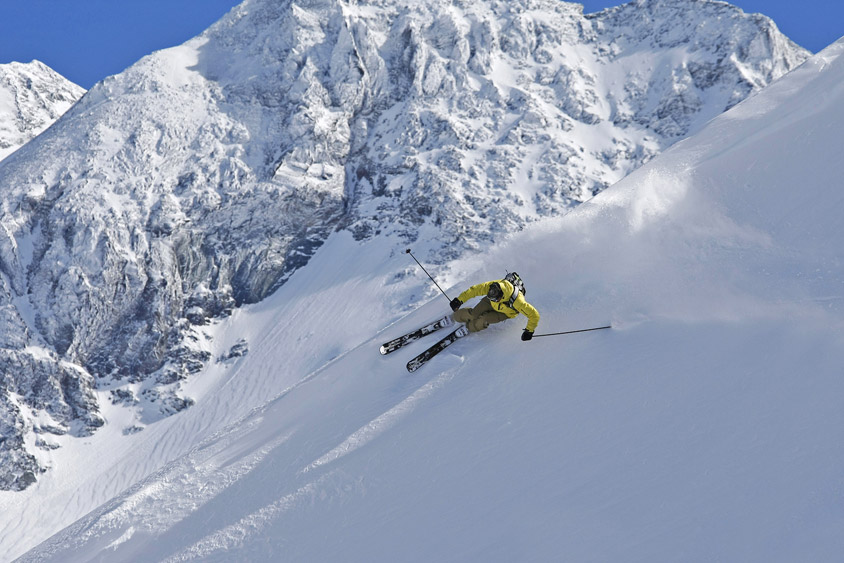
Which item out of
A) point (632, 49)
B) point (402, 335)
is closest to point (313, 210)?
point (632, 49)

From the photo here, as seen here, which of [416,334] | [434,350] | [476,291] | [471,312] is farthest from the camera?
[416,334]

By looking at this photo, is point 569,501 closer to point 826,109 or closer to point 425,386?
point 425,386

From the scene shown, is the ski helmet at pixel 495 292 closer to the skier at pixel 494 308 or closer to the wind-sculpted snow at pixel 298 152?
the skier at pixel 494 308

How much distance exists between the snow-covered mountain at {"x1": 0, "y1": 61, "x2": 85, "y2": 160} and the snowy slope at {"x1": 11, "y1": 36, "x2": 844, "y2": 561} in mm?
137186

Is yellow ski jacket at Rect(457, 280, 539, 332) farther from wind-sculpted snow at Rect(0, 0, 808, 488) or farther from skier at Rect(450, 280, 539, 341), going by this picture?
wind-sculpted snow at Rect(0, 0, 808, 488)

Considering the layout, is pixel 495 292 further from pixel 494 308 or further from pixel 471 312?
pixel 471 312

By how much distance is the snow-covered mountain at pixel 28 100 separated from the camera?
5106 inches

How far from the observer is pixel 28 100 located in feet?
456

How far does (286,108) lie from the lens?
118m

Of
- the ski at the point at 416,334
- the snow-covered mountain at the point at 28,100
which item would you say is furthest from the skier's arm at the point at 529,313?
the snow-covered mountain at the point at 28,100

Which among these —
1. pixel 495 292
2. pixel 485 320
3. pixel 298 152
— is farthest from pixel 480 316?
pixel 298 152

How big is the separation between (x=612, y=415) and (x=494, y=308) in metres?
3.06

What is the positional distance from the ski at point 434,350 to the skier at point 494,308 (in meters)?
0.22

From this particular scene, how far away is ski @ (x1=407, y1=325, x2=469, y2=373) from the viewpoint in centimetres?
1228
